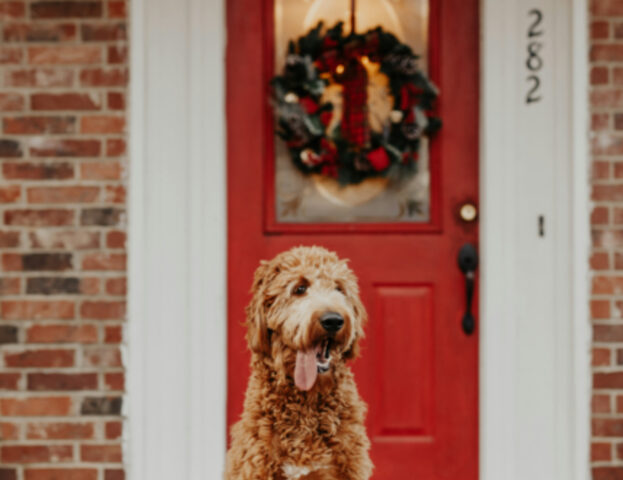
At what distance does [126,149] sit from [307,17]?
942mm

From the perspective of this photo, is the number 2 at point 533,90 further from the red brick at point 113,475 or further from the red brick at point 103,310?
the red brick at point 113,475

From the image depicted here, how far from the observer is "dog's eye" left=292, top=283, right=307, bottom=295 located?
1948mm

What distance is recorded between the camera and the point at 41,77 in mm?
2871

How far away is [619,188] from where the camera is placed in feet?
9.26

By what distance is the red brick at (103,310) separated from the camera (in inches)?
112

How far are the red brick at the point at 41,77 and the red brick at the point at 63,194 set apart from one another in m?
0.42

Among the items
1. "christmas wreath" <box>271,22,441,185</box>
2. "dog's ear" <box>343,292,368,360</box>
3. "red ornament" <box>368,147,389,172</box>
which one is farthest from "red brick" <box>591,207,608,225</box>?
"dog's ear" <box>343,292,368,360</box>

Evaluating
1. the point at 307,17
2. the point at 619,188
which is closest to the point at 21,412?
the point at 307,17

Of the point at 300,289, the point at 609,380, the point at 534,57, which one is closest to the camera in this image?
the point at 300,289

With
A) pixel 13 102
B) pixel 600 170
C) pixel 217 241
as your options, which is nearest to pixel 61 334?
pixel 217 241

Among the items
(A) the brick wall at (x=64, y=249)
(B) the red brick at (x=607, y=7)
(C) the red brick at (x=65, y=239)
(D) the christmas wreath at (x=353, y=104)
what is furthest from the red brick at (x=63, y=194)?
(B) the red brick at (x=607, y=7)

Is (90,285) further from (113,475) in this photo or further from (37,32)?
(37,32)

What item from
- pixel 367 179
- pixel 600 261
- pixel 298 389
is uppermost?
pixel 367 179

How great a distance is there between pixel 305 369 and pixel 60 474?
4.78 ft
